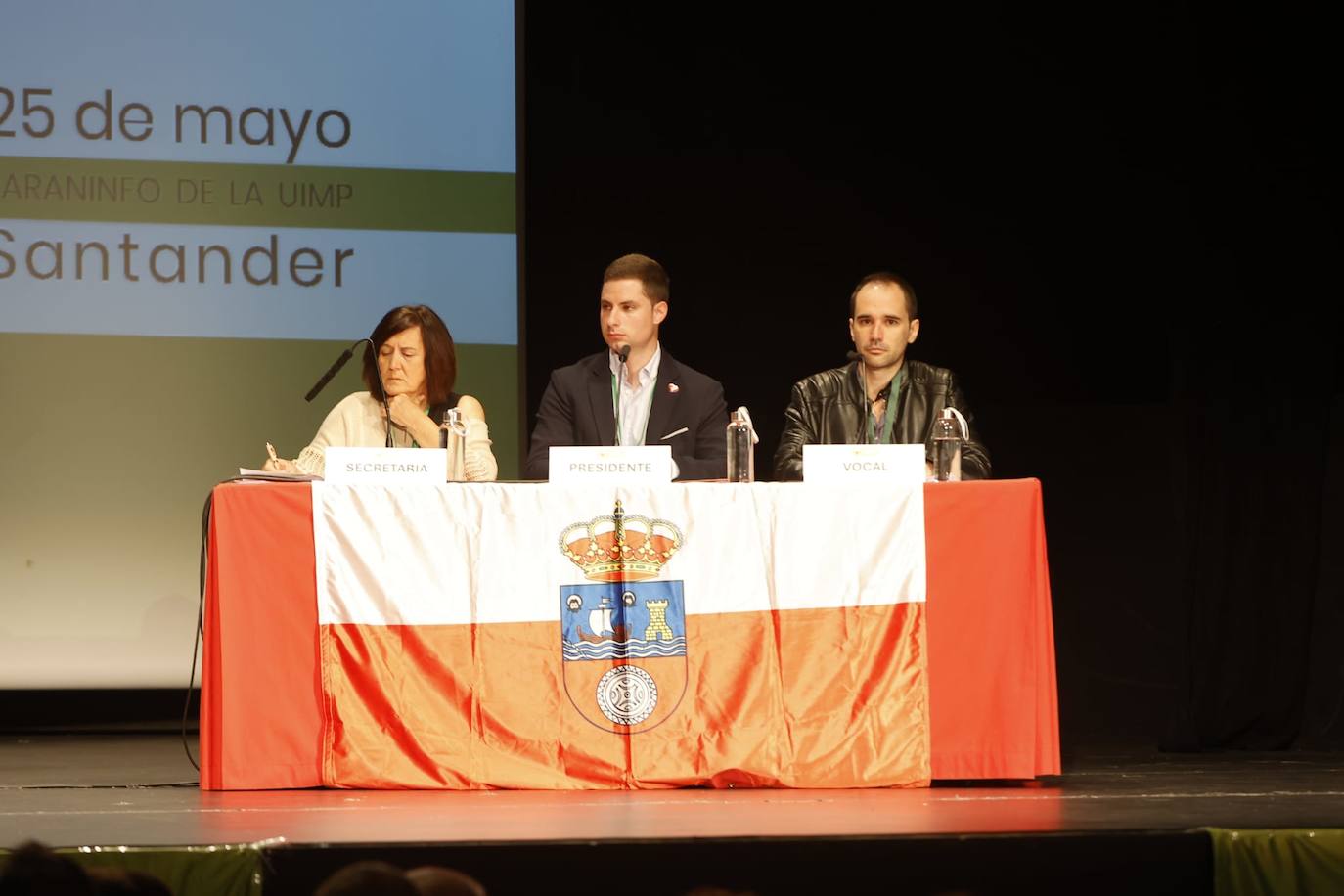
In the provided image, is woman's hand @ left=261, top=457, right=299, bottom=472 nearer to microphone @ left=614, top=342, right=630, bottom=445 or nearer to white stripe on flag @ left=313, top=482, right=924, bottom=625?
white stripe on flag @ left=313, top=482, right=924, bottom=625

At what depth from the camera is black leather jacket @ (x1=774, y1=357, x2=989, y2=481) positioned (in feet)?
14.2

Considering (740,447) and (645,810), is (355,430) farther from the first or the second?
(645,810)

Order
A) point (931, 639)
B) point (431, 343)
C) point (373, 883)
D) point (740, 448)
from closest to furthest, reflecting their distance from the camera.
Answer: point (373, 883) → point (931, 639) → point (740, 448) → point (431, 343)

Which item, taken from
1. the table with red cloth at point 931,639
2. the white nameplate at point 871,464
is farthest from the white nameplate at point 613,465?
the table with red cloth at point 931,639

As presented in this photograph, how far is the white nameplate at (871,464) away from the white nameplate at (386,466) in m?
0.87

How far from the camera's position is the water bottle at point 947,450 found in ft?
12.5

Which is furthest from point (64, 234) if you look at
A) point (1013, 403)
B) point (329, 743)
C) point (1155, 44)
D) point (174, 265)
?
point (1155, 44)

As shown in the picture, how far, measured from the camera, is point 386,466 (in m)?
3.62

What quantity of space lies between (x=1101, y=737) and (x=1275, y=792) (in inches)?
78.5

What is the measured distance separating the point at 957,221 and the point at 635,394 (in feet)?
6.01

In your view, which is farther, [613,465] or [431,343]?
[431,343]

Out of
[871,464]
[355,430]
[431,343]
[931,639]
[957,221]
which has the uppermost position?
[957,221]

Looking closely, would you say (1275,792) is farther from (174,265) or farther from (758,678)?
(174,265)

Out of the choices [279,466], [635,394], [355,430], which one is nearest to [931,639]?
A: [635,394]
